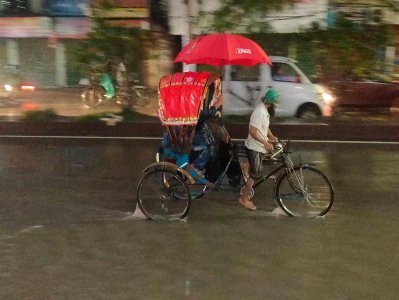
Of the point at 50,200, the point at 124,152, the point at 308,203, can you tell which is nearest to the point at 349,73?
the point at 124,152

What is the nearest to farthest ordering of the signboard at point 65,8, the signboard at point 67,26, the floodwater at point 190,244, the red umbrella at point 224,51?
1. the floodwater at point 190,244
2. the red umbrella at point 224,51
3. the signboard at point 67,26
4. the signboard at point 65,8

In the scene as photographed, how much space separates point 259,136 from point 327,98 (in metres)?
7.27

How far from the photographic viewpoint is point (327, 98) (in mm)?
13242

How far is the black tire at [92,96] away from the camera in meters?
14.9

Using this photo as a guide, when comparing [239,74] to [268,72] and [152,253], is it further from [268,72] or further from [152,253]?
[152,253]

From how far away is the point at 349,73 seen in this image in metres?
13.5

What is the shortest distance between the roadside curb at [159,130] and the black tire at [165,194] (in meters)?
5.34

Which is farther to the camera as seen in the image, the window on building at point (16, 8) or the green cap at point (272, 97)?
the window on building at point (16, 8)

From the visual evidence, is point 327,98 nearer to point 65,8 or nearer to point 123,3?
point 123,3

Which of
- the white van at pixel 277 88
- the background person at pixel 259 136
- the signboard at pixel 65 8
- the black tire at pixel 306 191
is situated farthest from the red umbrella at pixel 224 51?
the signboard at pixel 65 8

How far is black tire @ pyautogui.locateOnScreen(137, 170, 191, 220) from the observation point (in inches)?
258

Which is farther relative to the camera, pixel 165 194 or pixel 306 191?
pixel 165 194

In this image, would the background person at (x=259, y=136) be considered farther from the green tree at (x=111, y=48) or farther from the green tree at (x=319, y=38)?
the green tree at (x=111, y=48)

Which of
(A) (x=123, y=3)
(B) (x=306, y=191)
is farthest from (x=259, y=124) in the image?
(A) (x=123, y=3)
